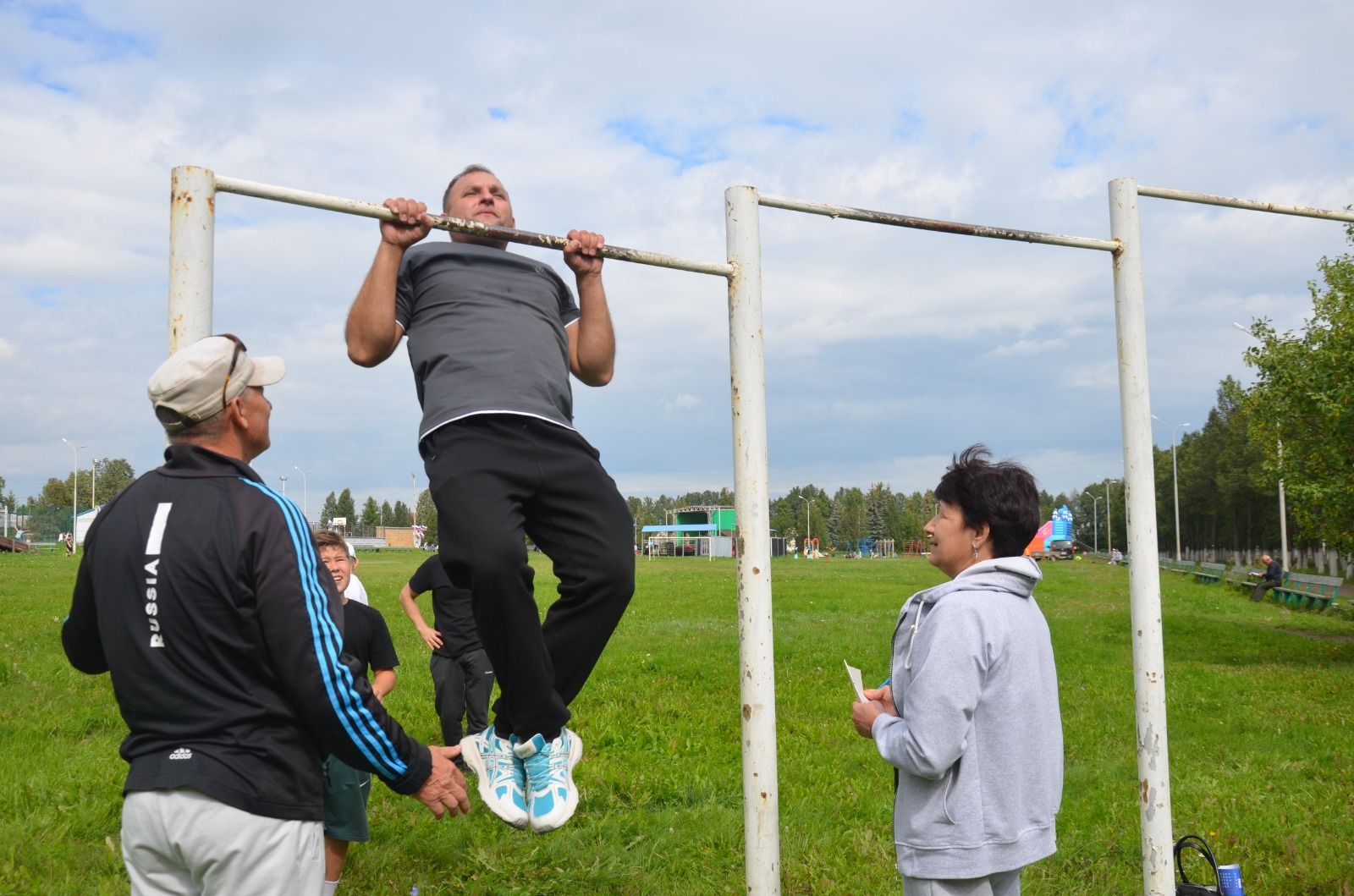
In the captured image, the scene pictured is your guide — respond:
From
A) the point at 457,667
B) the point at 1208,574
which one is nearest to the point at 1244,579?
the point at 1208,574

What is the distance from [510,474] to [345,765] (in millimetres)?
1637

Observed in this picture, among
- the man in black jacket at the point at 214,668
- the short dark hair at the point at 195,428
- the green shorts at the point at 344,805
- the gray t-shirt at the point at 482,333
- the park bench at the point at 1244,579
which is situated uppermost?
the gray t-shirt at the point at 482,333

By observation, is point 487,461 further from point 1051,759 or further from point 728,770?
point 728,770

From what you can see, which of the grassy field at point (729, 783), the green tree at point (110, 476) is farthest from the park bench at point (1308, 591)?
the green tree at point (110, 476)

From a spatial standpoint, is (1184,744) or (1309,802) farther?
(1184,744)

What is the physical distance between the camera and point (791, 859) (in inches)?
224

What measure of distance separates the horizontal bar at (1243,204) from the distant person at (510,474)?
92.9 inches

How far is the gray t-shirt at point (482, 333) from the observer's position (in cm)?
325

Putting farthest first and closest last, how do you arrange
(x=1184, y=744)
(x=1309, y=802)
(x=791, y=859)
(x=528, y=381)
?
1. (x=1184, y=744)
2. (x=1309, y=802)
3. (x=791, y=859)
4. (x=528, y=381)

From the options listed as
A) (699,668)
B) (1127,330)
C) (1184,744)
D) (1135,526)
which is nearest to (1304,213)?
(1127,330)

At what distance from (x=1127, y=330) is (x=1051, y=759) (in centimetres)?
195

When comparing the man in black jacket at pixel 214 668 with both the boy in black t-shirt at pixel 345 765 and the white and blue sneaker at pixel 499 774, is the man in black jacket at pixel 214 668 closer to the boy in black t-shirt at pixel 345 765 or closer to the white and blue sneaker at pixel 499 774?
the white and blue sneaker at pixel 499 774

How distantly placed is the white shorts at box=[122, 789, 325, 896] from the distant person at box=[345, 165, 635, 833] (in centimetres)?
84

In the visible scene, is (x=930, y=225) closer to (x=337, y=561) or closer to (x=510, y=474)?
(x=510, y=474)
